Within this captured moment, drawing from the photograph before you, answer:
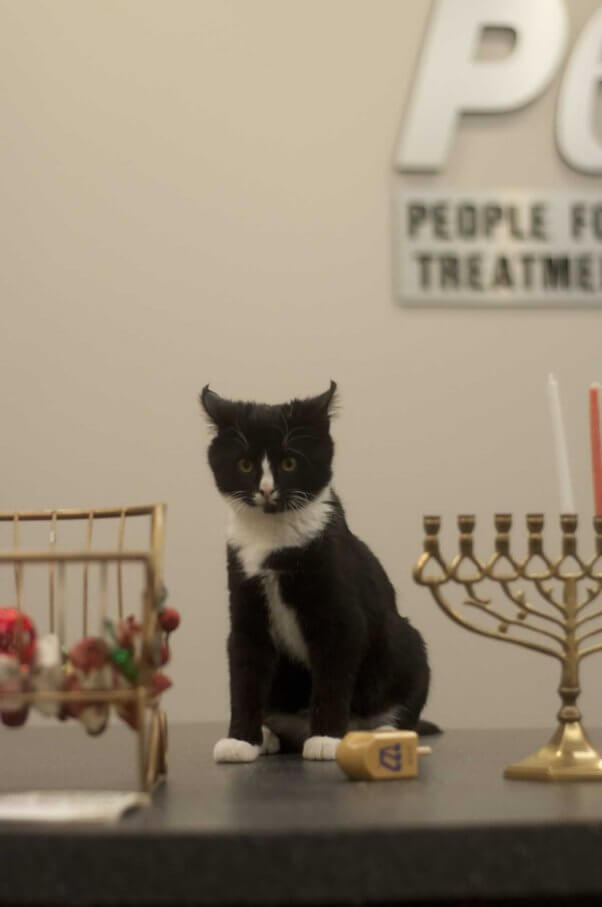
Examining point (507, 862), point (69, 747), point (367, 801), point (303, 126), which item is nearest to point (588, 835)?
point (507, 862)

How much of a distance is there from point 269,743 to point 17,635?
39 centimetres

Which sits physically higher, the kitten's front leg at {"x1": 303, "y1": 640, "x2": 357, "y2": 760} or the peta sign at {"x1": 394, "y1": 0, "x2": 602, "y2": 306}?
the peta sign at {"x1": 394, "y1": 0, "x2": 602, "y2": 306}

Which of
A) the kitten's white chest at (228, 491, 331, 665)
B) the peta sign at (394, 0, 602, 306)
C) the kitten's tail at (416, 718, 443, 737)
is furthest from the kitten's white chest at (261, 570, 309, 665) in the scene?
the peta sign at (394, 0, 602, 306)

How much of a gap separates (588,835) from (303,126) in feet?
5.59

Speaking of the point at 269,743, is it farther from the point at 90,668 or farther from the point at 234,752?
the point at 90,668

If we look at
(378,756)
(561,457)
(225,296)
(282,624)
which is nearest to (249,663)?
(282,624)

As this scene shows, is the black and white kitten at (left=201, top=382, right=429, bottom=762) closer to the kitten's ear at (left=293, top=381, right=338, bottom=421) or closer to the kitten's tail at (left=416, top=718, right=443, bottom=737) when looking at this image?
the kitten's ear at (left=293, top=381, right=338, bottom=421)

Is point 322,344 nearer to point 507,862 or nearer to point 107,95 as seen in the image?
point 107,95

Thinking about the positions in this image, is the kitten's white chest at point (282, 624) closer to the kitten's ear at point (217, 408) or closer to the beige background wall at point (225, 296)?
the kitten's ear at point (217, 408)

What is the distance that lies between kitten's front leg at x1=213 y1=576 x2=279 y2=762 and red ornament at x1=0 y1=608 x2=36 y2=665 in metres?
0.26

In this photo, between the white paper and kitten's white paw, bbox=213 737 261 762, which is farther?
kitten's white paw, bbox=213 737 261 762

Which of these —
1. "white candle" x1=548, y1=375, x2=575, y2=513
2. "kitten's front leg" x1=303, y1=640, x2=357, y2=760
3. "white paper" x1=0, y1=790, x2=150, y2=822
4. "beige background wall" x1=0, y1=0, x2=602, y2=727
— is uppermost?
"beige background wall" x1=0, y1=0, x2=602, y2=727

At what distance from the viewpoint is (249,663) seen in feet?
4.18

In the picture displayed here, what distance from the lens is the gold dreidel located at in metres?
1.06
